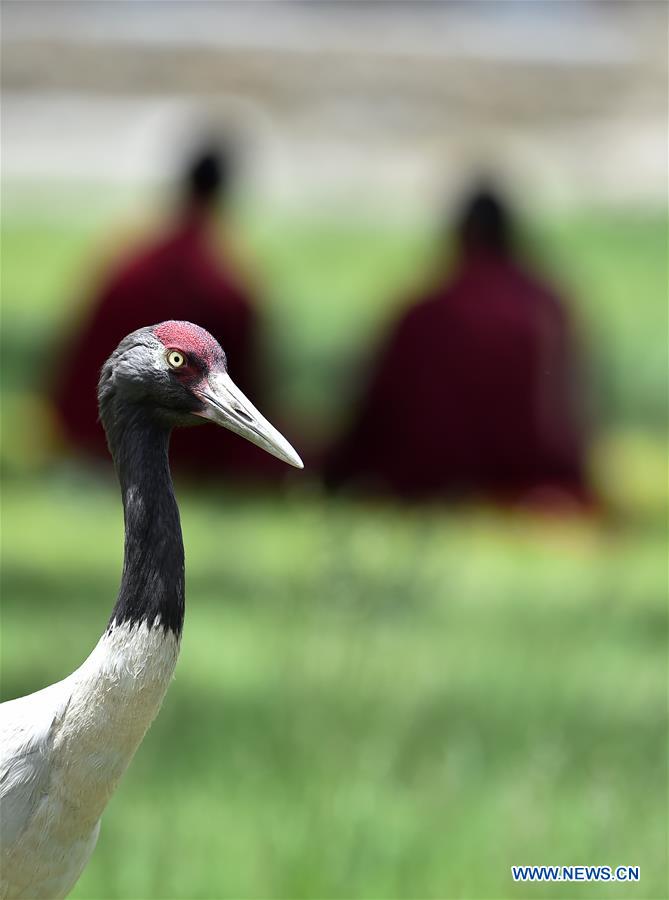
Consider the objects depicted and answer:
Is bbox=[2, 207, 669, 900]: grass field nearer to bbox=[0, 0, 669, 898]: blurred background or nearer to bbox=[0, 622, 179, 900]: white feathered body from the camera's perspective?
bbox=[0, 0, 669, 898]: blurred background

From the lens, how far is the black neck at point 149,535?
2236 millimetres

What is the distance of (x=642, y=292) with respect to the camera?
42.6ft

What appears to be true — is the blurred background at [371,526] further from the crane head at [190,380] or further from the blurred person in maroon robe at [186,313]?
the crane head at [190,380]

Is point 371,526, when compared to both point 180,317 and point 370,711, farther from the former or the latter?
point 370,711

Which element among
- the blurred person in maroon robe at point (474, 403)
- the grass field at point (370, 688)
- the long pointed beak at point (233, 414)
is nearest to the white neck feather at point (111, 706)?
the long pointed beak at point (233, 414)

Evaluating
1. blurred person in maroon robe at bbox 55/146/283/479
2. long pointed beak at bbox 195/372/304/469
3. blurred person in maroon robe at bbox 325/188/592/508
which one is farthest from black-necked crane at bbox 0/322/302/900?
blurred person in maroon robe at bbox 325/188/592/508

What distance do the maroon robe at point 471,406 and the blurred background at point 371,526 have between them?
14 mm

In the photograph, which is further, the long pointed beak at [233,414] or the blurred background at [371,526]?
the blurred background at [371,526]

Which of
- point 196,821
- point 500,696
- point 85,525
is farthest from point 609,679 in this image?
point 85,525

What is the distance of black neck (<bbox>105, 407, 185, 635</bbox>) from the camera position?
2236mm

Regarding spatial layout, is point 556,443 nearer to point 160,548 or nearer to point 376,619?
point 376,619

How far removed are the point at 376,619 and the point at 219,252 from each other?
11.9 feet

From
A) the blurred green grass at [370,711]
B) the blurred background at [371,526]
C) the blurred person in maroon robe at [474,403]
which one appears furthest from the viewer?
the blurred person in maroon robe at [474,403]

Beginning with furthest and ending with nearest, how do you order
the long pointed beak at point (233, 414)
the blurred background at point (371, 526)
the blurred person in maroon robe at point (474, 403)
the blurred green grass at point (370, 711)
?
the blurred person in maroon robe at point (474, 403) → the blurred background at point (371, 526) → the blurred green grass at point (370, 711) → the long pointed beak at point (233, 414)
